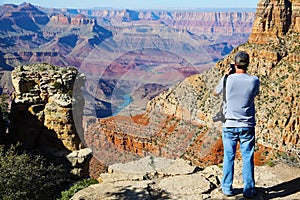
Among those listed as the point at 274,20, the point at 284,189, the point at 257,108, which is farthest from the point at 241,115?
the point at 274,20

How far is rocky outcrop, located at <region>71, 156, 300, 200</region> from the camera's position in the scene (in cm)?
592

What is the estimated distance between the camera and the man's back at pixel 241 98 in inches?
197

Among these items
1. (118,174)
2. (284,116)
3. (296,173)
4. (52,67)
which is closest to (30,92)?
(52,67)

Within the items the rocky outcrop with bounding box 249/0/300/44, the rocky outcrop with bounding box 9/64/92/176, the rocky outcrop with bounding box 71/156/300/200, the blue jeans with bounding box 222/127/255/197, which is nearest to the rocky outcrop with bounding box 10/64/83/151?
the rocky outcrop with bounding box 9/64/92/176

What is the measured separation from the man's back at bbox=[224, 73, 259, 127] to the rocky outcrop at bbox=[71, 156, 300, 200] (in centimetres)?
128

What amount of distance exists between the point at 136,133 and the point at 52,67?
5291 mm

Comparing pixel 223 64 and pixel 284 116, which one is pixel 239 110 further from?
pixel 223 64

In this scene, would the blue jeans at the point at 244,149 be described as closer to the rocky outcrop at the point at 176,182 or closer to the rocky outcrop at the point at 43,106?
the rocky outcrop at the point at 176,182

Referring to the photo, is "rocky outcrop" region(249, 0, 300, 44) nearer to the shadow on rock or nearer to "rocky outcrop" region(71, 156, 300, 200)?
"rocky outcrop" region(71, 156, 300, 200)

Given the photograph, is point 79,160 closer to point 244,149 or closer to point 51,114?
point 51,114

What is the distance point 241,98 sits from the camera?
198 inches

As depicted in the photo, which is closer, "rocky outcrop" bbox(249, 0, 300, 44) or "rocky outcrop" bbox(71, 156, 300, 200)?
"rocky outcrop" bbox(71, 156, 300, 200)

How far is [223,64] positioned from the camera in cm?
4106

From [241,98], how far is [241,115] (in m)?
0.25
